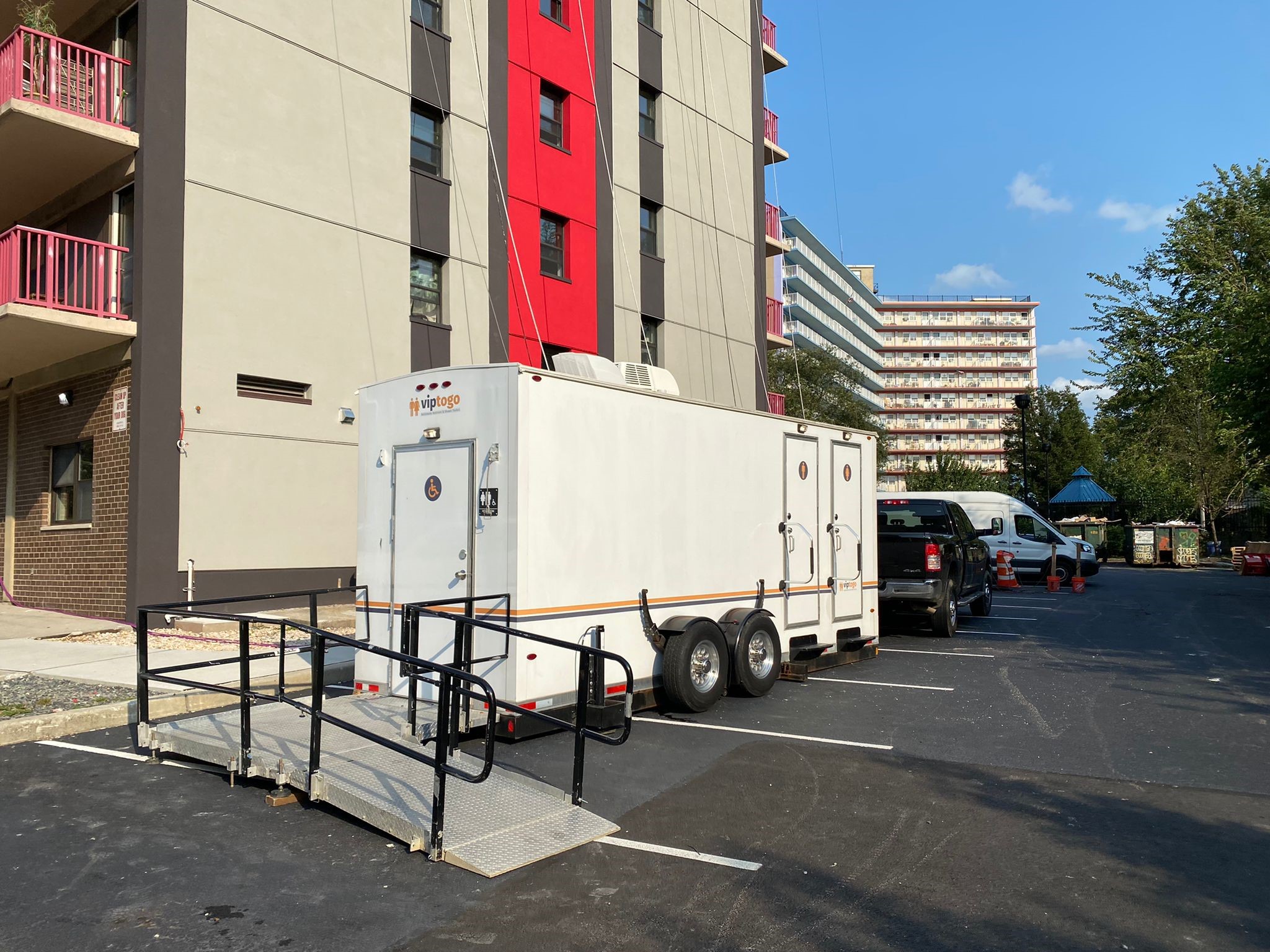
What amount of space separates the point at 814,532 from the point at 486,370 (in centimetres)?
518

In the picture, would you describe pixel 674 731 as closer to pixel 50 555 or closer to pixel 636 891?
pixel 636 891

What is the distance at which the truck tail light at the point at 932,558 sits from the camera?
47.8 feet

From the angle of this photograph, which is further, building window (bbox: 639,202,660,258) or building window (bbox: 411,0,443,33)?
building window (bbox: 639,202,660,258)

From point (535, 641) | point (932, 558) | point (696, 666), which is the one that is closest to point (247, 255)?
point (696, 666)

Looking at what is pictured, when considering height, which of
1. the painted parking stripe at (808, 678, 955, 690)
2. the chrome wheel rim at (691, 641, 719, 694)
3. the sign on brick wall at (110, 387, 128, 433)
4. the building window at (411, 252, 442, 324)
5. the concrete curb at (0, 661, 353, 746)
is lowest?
the painted parking stripe at (808, 678, 955, 690)

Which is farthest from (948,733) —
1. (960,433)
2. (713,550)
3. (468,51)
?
(960,433)

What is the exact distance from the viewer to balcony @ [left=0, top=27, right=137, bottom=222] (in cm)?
1342

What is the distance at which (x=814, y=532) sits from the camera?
11484 millimetres

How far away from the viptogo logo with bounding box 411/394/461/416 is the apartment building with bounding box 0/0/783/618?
23.5ft

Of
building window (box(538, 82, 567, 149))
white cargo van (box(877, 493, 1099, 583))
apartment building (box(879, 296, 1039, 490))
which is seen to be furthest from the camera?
apartment building (box(879, 296, 1039, 490))

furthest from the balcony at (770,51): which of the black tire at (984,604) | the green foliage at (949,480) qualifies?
the green foliage at (949,480)

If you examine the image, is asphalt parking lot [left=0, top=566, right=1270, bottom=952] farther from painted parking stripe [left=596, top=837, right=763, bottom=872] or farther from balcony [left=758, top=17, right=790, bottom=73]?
balcony [left=758, top=17, right=790, bottom=73]

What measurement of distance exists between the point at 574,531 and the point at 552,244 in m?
14.1

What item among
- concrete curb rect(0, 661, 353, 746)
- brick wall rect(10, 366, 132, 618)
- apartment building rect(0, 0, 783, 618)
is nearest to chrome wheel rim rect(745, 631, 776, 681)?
concrete curb rect(0, 661, 353, 746)
